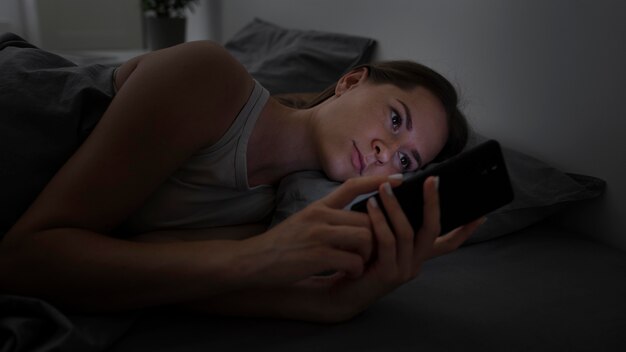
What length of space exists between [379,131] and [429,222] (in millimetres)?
265

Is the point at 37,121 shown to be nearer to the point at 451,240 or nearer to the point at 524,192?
the point at 451,240

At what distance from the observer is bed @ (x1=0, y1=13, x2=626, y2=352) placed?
0.57 metres

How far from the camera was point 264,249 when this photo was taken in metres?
0.58

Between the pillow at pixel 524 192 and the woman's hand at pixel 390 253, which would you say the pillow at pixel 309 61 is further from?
the woman's hand at pixel 390 253

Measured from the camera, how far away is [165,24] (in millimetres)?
2475

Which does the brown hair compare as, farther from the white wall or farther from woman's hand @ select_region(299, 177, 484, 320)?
woman's hand @ select_region(299, 177, 484, 320)

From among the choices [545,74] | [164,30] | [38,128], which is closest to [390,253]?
[38,128]

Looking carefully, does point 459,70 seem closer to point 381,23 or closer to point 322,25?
point 381,23

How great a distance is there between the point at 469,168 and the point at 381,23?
98 centimetres

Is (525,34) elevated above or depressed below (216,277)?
above

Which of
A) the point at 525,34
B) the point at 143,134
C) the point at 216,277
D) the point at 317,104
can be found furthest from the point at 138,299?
the point at 525,34

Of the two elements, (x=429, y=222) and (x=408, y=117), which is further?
(x=408, y=117)

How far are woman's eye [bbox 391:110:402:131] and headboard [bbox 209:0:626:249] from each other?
1.12 feet

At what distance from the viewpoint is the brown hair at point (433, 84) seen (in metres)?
0.88
